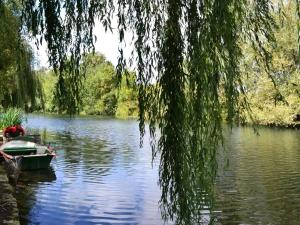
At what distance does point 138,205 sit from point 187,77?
942 centimetres

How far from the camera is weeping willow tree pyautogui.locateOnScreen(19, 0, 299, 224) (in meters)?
3.04

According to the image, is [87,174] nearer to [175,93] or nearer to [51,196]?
[51,196]

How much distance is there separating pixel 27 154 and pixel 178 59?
654 inches

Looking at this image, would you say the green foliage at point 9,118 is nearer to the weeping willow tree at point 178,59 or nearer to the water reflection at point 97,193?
the water reflection at point 97,193

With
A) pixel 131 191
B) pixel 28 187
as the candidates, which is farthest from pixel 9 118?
pixel 131 191

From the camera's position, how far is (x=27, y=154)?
1870 centimetres

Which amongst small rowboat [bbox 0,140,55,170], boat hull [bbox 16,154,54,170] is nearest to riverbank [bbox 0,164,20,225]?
small rowboat [bbox 0,140,55,170]

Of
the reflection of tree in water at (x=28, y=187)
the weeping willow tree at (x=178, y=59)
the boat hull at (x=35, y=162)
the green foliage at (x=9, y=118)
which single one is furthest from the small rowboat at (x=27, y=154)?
the weeping willow tree at (x=178, y=59)

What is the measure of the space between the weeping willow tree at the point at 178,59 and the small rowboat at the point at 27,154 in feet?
43.2

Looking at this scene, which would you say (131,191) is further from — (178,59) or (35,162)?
(178,59)

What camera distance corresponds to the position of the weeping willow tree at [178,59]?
3.04 meters

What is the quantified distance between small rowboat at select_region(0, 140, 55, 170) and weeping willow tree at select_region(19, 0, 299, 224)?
13.2 m

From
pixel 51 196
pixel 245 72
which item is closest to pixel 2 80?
pixel 51 196

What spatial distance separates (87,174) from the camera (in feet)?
55.9
